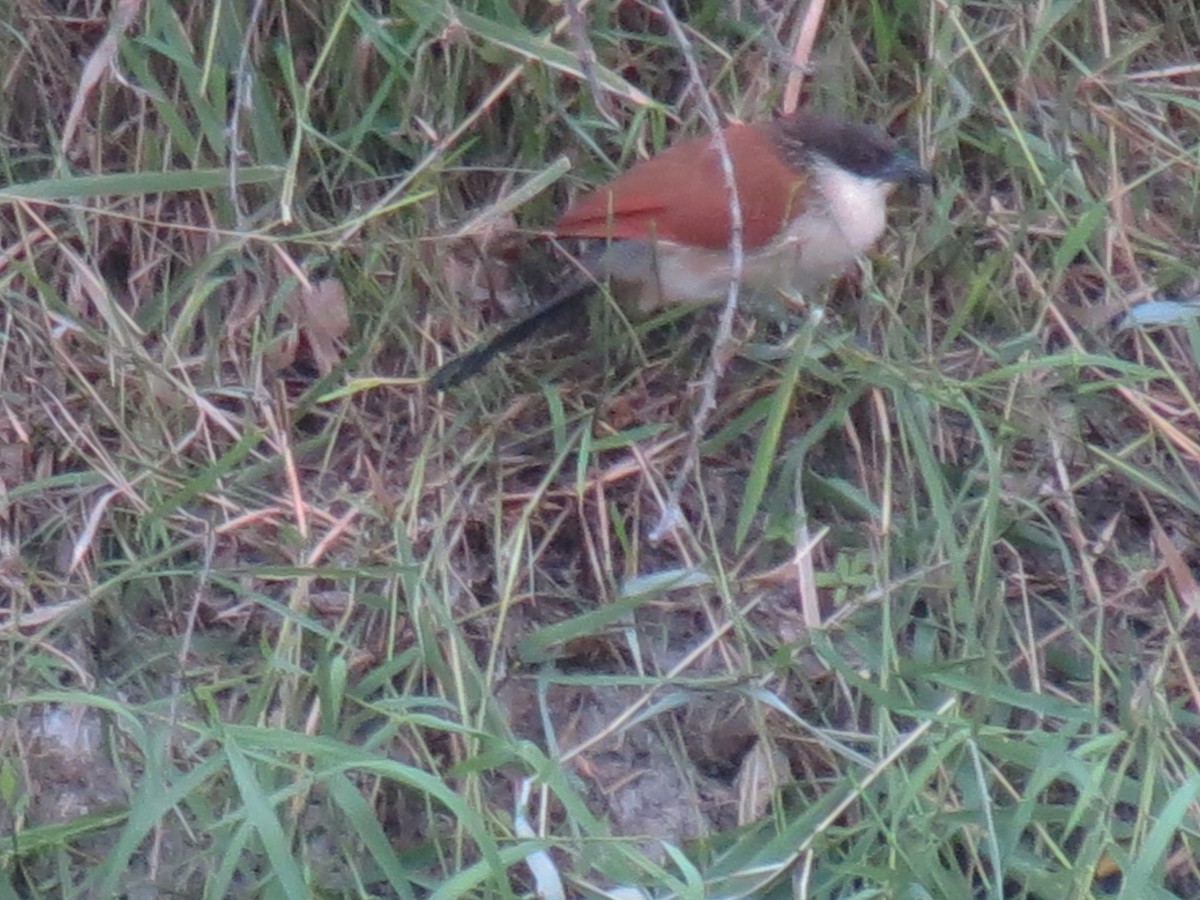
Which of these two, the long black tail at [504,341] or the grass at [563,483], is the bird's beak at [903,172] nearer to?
the grass at [563,483]

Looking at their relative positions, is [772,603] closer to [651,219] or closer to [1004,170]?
[651,219]

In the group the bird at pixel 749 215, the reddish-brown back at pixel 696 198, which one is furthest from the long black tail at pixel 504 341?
the reddish-brown back at pixel 696 198

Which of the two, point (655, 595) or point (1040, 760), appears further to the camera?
point (655, 595)

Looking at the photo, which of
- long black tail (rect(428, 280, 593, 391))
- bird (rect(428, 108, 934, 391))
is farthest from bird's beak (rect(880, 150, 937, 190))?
long black tail (rect(428, 280, 593, 391))

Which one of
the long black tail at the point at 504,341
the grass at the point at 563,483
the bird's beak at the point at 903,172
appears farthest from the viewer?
the bird's beak at the point at 903,172

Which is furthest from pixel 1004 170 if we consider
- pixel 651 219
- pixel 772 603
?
pixel 772 603

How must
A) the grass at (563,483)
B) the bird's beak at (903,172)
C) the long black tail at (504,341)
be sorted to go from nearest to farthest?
1. the grass at (563,483)
2. the long black tail at (504,341)
3. the bird's beak at (903,172)

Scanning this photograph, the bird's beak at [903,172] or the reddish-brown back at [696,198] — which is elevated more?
the bird's beak at [903,172]

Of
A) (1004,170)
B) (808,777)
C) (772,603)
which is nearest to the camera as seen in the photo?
(808,777)

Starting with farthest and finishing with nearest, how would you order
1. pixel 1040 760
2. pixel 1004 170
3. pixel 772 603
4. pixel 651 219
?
pixel 1004 170
pixel 651 219
pixel 772 603
pixel 1040 760

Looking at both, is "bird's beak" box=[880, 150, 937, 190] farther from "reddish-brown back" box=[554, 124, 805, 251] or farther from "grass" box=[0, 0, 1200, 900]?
"reddish-brown back" box=[554, 124, 805, 251]
